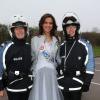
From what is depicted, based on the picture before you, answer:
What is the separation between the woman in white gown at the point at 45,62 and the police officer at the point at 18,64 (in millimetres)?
104

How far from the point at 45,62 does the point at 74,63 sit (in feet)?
A: 1.33

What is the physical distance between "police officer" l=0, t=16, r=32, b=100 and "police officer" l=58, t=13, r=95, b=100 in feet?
1.56

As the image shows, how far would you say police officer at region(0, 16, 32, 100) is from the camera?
603cm

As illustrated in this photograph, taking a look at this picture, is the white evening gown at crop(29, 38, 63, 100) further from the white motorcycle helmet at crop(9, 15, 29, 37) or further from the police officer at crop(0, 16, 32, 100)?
the white motorcycle helmet at crop(9, 15, 29, 37)

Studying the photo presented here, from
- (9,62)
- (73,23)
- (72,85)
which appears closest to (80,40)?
(73,23)

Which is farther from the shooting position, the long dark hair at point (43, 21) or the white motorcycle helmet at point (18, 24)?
the long dark hair at point (43, 21)

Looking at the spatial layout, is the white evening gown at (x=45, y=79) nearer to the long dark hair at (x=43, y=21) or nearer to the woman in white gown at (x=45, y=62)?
the woman in white gown at (x=45, y=62)

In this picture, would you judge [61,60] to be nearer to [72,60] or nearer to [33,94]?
[72,60]

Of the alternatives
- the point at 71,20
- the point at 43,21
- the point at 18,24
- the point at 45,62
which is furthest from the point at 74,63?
the point at 18,24

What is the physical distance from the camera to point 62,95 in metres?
6.11

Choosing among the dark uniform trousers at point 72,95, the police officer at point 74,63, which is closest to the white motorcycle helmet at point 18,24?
the police officer at point 74,63

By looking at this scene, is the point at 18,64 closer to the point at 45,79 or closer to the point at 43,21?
the point at 45,79

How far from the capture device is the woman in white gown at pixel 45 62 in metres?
6.02

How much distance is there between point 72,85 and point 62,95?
0.71 feet
